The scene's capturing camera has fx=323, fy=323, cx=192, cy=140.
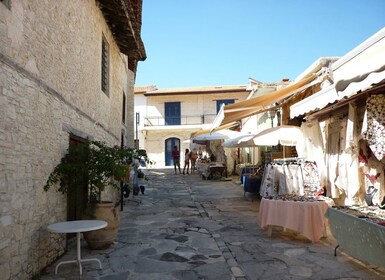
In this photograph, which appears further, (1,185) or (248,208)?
(248,208)

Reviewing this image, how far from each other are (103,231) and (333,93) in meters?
4.08

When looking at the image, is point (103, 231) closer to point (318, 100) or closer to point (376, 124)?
point (318, 100)

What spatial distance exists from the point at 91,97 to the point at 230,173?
13.7m

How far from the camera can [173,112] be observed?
29734 mm

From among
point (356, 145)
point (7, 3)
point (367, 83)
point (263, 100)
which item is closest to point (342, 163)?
point (356, 145)

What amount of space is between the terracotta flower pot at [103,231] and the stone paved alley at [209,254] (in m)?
0.12

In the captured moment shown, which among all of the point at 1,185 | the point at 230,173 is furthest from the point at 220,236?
the point at 230,173

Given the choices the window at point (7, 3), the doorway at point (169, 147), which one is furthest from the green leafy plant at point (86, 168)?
the doorway at point (169, 147)

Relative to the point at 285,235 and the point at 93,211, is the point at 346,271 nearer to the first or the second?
the point at 285,235

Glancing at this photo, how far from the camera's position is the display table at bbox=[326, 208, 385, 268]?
134 inches

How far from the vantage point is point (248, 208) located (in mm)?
8844

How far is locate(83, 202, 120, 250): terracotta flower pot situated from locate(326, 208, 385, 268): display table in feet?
10.8

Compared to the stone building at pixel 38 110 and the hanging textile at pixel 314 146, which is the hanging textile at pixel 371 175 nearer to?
the hanging textile at pixel 314 146

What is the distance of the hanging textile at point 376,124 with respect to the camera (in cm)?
466
